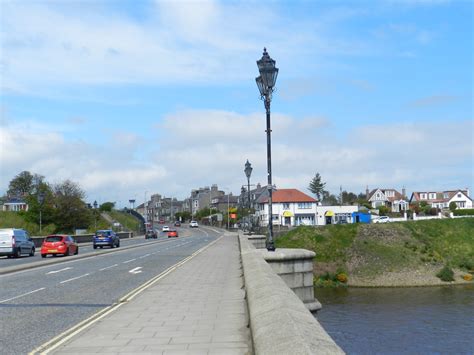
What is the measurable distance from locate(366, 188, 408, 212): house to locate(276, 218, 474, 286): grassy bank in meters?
79.5

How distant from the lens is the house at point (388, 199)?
155 metres

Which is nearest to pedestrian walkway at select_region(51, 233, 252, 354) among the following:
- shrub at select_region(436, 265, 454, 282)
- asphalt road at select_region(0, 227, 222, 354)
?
asphalt road at select_region(0, 227, 222, 354)

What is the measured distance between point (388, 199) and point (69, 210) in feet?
360

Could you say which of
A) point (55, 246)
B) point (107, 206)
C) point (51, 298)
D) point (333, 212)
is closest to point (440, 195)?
point (333, 212)

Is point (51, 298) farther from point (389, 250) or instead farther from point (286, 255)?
point (389, 250)

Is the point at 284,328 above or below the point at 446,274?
above

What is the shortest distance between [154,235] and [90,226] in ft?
36.0

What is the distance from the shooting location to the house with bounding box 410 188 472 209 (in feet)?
498

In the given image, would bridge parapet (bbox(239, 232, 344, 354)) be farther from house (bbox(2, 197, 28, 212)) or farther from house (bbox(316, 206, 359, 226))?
house (bbox(2, 197, 28, 212))

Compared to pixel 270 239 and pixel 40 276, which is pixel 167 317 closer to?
pixel 270 239

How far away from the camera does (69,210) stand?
265 ft

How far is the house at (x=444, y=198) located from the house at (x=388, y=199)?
189 inches

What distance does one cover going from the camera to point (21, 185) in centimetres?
12288

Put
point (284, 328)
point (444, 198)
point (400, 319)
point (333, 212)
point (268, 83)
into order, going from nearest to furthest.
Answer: point (284, 328)
point (268, 83)
point (400, 319)
point (333, 212)
point (444, 198)
